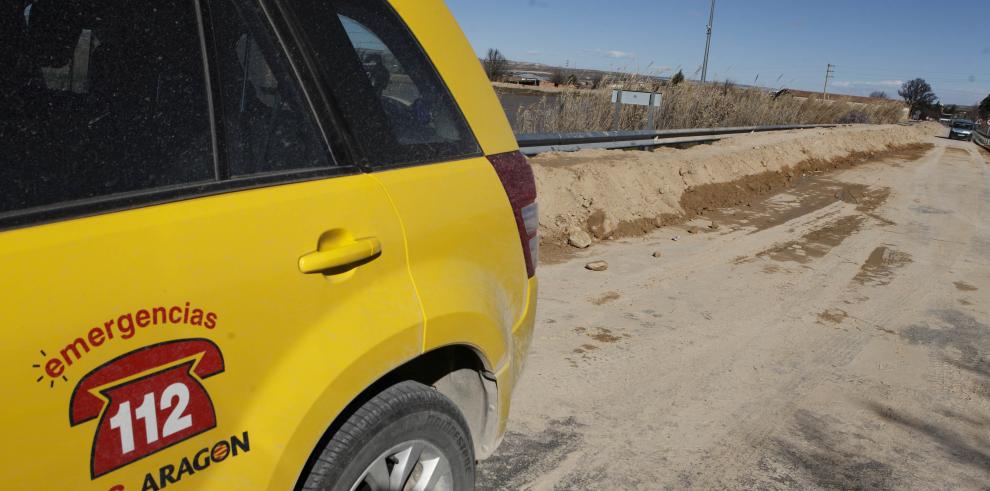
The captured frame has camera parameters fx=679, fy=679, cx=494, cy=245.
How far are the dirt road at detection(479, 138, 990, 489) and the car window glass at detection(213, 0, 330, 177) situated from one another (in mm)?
1981

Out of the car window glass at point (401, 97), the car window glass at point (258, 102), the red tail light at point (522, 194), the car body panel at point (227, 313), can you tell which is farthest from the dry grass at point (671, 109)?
the car body panel at point (227, 313)

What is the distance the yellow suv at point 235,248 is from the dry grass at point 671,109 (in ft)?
32.5

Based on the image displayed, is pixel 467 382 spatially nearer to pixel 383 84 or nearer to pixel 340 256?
pixel 340 256

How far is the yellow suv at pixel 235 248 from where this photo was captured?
1305 mm

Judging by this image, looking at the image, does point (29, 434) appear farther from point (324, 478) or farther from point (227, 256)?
point (324, 478)

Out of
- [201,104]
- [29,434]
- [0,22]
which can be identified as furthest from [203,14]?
[29,434]

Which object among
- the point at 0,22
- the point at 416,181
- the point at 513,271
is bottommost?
the point at 513,271

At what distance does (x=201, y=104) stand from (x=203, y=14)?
235 mm

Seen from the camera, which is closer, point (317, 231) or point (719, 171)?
point (317, 231)

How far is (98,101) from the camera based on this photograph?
148 centimetres

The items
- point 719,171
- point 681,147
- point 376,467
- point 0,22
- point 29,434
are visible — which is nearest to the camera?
point 29,434

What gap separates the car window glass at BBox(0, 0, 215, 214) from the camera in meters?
1.33

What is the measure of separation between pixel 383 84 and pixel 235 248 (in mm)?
867

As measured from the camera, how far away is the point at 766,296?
256 inches
